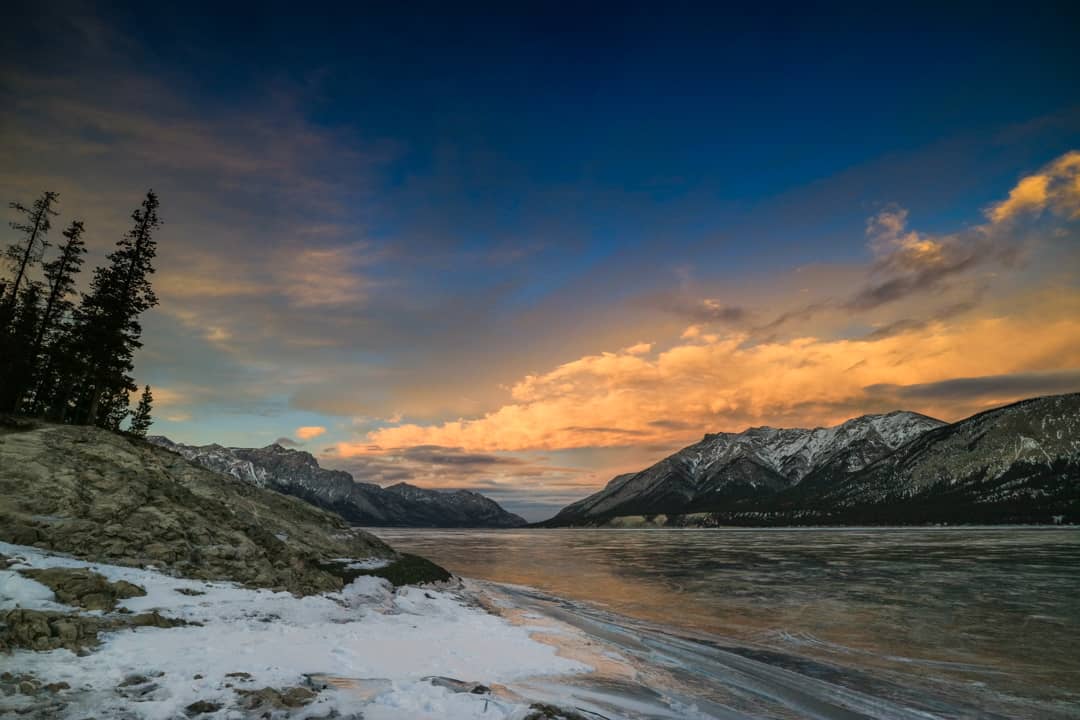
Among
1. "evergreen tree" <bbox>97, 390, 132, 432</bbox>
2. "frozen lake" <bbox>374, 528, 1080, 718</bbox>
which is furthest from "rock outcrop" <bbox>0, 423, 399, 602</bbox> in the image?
"evergreen tree" <bbox>97, 390, 132, 432</bbox>

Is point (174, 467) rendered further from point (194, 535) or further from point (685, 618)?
point (685, 618)

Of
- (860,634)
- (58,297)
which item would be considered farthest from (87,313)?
(860,634)

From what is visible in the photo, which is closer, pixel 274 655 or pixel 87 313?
pixel 274 655

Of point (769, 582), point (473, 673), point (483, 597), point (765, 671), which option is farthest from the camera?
point (769, 582)

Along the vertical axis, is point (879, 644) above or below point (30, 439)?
below

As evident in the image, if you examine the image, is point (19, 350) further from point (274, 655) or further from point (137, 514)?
point (274, 655)

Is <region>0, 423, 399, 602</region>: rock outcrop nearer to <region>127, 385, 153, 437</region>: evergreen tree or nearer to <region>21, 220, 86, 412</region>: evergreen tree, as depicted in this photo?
<region>21, 220, 86, 412</region>: evergreen tree

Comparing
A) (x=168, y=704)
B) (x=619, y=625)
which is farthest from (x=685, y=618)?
(x=168, y=704)

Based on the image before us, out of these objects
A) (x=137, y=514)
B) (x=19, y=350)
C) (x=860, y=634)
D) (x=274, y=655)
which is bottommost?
(x=860, y=634)

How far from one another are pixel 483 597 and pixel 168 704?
23563 millimetres

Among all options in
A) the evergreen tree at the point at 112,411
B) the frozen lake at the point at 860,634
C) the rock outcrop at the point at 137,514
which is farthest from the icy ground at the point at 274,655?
the evergreen tree at the point at 112,411

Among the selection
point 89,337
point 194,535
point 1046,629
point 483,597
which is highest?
point 89,337

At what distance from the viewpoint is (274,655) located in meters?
13.3

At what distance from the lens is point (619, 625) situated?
81.0ft
